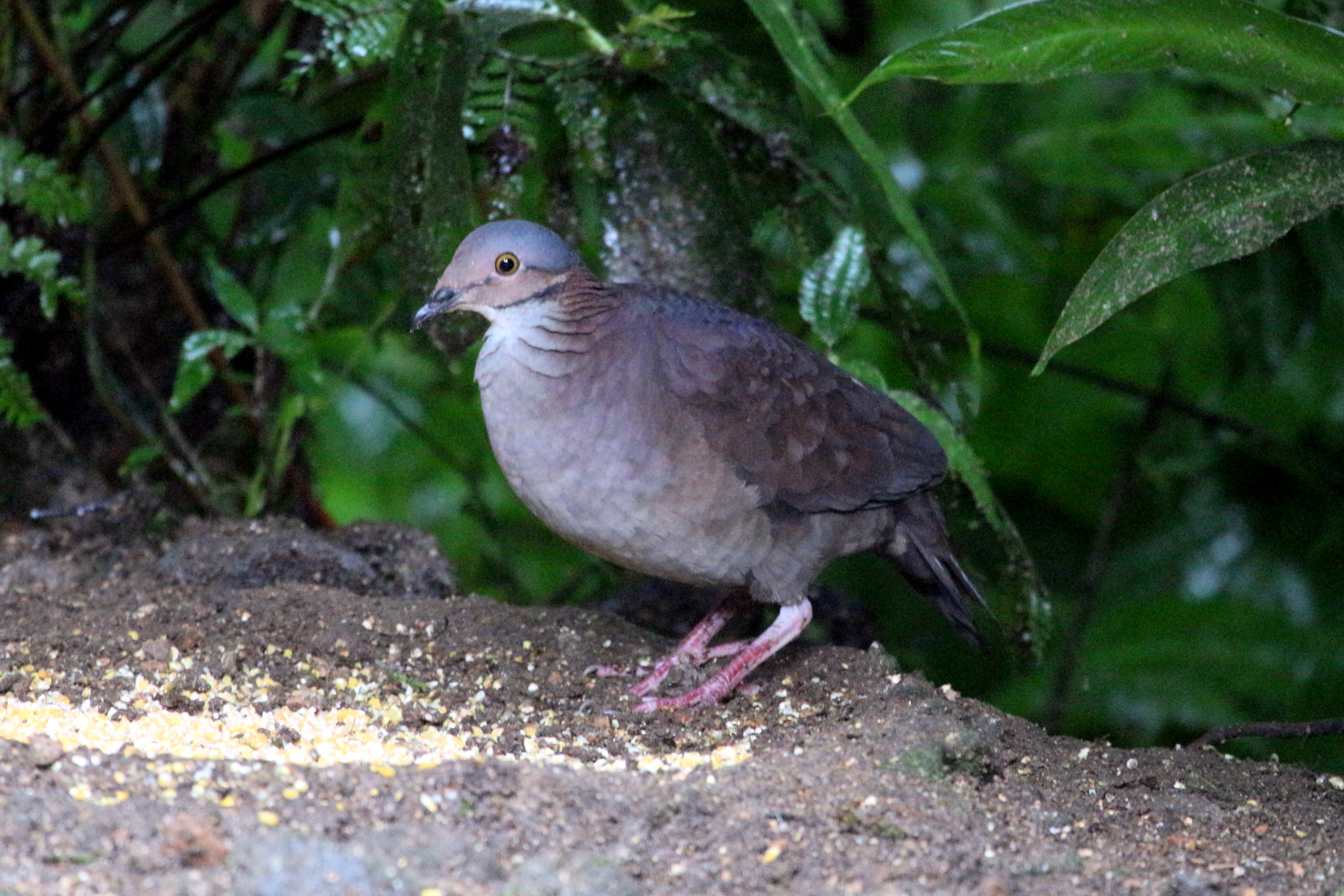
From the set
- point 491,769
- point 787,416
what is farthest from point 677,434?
point 491,769

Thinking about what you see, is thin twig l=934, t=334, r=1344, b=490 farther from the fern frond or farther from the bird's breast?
the fern frond

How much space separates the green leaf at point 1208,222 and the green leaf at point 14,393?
2.49 metres

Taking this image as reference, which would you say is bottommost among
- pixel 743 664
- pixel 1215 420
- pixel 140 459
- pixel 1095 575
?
pixel 1095 575

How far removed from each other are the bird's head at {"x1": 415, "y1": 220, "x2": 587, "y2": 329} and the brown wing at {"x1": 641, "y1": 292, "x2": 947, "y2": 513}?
29cm

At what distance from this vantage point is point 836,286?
12.1 ft

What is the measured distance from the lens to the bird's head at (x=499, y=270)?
3309 millimetres

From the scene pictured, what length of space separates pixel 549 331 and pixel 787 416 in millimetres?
626

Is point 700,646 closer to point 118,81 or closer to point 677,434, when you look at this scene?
point 677,434

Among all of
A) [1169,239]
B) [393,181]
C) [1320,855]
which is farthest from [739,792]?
[393,181]

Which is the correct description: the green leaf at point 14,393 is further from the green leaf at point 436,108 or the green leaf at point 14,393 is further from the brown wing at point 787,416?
the brown wing at point 787,416

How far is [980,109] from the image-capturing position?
572cm

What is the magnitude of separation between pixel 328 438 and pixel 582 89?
278cm

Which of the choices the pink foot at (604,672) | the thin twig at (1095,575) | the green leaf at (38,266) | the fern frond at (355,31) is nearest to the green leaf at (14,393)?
the green leaf at (38,266)

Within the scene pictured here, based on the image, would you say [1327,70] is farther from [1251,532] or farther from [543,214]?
[1251,532]
